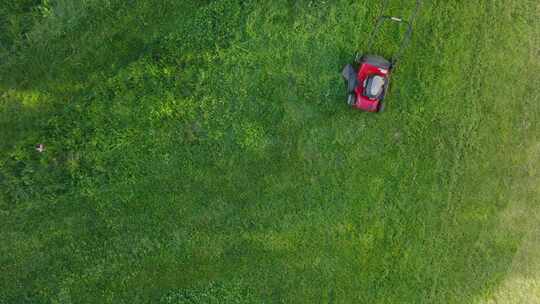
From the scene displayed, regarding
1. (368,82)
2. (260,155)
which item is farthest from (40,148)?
(368,82)

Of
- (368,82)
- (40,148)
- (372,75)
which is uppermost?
(372,75)

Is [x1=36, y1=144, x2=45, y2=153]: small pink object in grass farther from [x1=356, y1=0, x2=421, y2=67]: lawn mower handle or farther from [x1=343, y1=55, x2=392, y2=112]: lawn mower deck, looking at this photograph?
[x1=356, y1=0, x2=421, y2=67]: lawn mower handle

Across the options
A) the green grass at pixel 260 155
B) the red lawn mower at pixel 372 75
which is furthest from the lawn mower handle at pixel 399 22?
the green grass at pixel 260 155

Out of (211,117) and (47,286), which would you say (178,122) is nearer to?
(211,117)

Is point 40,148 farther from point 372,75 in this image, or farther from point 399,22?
point 399,22

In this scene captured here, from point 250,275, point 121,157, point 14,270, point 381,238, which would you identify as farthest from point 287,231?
point 14,270

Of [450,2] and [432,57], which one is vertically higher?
[450,2]
